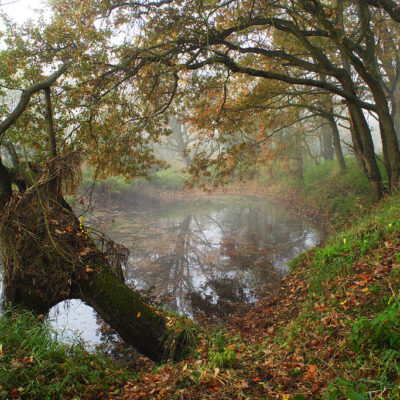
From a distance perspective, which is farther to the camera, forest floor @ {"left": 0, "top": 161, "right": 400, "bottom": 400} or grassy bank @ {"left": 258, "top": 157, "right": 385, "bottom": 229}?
grassy bank @ {"left": 258, "top": 157, "right": 385, "bottom": 229}

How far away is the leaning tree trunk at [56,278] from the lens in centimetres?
455

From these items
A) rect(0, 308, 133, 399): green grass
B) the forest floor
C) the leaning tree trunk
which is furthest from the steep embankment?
the leaning tree trunk

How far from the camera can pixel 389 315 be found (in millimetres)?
2928

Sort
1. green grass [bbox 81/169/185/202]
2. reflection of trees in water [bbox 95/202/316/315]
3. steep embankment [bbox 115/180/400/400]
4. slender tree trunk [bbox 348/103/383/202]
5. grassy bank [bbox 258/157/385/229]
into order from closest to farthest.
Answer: steep embankment [bbox 115/180/400/400], reflection of trees in water [bbox 95/202/316/315], slender tree trunk [bbox 348/103/383/202], grassy bank [bbox 258/157/385/229], green grass [bbox 81/169/185/202]

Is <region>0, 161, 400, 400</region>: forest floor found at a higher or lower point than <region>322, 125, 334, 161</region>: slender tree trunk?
lower

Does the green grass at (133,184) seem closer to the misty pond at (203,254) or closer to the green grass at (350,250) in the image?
the misty pond at (203,254)

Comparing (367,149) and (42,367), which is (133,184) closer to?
(367,149)

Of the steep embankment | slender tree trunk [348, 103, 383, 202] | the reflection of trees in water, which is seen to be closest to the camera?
the steep embankment

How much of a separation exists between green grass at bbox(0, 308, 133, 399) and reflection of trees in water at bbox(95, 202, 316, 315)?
3.11 m

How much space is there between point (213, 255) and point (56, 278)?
20.9ft

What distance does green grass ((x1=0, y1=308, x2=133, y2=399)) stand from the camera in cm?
294

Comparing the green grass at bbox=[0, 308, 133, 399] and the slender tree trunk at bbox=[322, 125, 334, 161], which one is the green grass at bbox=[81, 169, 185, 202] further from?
the green grass at bbox=[0, 308, 133, 399]

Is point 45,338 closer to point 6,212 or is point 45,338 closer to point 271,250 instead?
point 6,212

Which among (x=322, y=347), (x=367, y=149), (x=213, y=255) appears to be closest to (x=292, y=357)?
(x=322, y=347)
